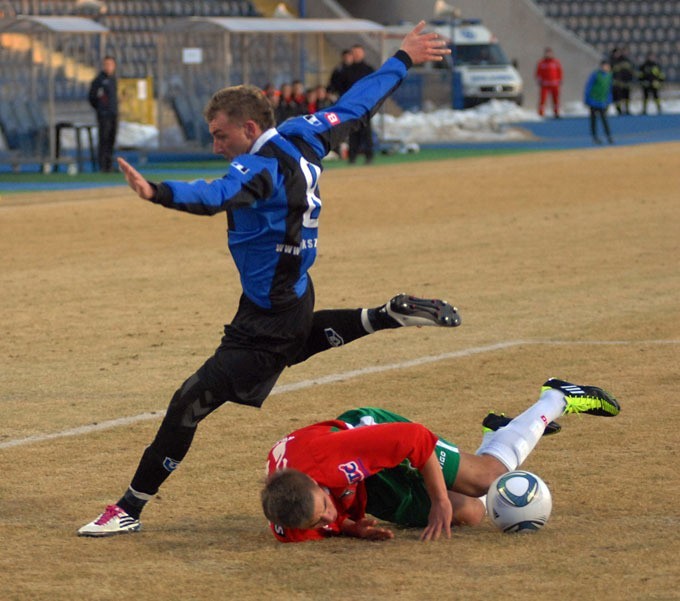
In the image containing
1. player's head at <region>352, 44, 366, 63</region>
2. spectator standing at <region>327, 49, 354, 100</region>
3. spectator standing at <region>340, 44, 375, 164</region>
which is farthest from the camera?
spectator standing at <region>327, 49, 354, 100</region>

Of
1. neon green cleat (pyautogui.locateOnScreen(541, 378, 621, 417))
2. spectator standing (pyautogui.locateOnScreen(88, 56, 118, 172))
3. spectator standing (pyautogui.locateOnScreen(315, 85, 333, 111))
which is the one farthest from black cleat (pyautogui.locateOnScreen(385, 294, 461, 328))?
spectator standing (pyautogui.locateOnScreen(315, 85, 333, 111))

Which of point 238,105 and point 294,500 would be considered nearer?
point 294,500

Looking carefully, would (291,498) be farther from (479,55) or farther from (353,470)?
(479,55)

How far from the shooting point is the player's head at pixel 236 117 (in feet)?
20.3

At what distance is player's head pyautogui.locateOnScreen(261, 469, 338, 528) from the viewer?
573 centimetres

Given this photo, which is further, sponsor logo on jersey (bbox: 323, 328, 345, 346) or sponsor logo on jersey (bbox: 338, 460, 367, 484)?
sponsor logo on jersey (bbox: 323, 328, 345, 346)

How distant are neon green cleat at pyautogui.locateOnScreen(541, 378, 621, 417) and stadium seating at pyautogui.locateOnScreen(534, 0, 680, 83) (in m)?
53.7

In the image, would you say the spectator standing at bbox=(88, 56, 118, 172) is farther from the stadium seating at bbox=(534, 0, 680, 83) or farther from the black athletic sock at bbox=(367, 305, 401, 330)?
the stadium seating at bbox=(534, 0, 680, 83)

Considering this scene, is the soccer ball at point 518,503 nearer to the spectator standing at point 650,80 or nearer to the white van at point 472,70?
the white van at point 472,70

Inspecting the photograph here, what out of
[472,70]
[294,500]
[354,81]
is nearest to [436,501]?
[294,500]

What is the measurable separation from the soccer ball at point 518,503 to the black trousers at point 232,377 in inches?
41.3

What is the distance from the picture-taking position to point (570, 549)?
591 cm

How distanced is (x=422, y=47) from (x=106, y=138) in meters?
21.5

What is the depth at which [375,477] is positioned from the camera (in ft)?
20.4
